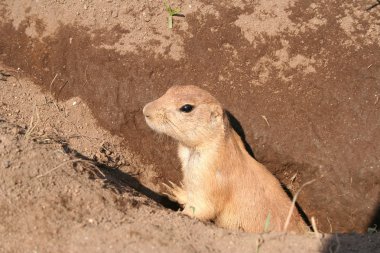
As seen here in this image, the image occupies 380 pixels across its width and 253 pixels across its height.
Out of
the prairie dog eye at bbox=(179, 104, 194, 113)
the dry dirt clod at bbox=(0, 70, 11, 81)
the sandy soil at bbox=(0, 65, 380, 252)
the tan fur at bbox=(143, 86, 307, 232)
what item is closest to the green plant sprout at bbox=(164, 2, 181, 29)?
the tan fur at bbox=(143, 86, 307, 232)

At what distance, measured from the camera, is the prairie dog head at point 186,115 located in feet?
18.1

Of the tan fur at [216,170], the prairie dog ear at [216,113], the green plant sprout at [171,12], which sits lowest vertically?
the tan fur at [216,170]

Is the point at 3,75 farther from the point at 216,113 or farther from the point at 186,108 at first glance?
the point at 216,113

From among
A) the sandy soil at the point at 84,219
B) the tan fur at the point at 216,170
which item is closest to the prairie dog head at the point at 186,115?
the tan fur at the point at 216,170

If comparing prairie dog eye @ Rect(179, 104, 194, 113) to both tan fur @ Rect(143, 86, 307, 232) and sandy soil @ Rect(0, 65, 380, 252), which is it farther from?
sandy soil @ Rect(0, 65, 380, 252)

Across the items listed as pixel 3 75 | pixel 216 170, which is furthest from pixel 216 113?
pixel 3 75

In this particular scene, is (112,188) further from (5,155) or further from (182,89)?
(182,89)

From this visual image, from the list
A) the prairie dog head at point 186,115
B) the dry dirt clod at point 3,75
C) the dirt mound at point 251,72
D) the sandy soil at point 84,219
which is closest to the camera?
the sandy soil at point 84,219

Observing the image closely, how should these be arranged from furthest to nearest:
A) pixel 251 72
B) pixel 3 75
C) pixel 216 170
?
pixel 3 75 → pixel 251 72 → pixel 216 170

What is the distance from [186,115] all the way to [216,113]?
0.36 m

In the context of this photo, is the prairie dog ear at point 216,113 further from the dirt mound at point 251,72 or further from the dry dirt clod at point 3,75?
the dry dirt clod at point 3,75

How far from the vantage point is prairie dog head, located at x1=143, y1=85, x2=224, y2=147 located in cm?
553

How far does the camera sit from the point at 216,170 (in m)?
5.72

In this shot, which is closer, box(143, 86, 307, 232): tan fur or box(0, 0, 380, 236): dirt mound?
box(143, 86, 307, 232): tan fur
